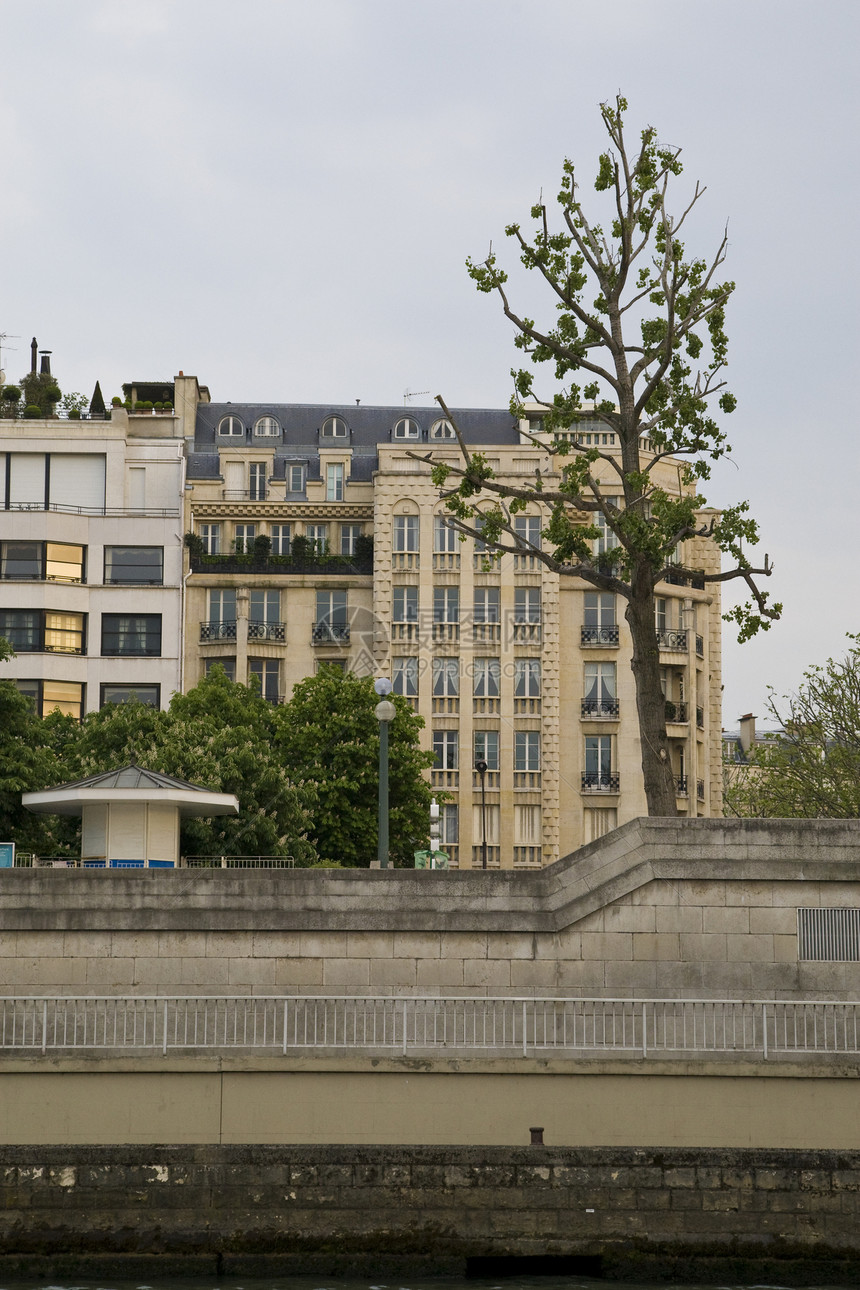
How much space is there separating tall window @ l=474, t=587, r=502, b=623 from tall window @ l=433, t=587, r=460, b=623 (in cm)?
76

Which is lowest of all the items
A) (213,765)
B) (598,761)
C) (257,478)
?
(213,765)

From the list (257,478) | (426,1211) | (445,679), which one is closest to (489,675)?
(445,679)

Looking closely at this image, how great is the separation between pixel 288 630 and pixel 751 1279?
53.1 meters

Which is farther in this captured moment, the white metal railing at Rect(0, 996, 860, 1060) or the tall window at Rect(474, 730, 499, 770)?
the tall window at Rect(474, 730, 499, 770)

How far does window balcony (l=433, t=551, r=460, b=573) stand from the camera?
70938 millimetres

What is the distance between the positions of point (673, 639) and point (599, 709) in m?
4.34

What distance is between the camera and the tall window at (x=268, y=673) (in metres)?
71.9

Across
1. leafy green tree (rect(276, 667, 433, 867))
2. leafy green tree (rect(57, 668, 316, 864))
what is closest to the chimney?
leafy green tree (rect(276, 667, 433, 867))

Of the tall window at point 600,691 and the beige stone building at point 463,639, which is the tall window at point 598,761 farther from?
the tall window at point 600,691

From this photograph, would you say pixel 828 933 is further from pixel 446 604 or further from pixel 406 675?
pixel 446 604

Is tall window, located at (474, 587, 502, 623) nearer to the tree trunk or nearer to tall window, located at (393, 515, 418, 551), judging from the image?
tall window, located at (393, 515, 418, 551)

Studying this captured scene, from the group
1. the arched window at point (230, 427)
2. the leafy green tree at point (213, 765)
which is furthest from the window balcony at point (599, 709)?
the arched window at point (230, 427)

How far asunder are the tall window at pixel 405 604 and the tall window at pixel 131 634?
9.41 m

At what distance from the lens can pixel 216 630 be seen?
71.8 meters
